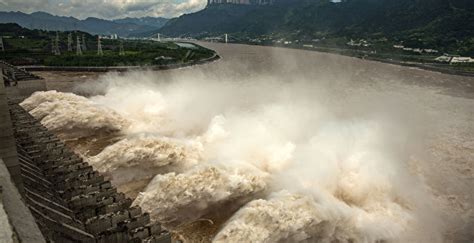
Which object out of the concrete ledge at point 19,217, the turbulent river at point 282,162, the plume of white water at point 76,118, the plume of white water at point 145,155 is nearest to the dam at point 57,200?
the concrete ledge at point 19,217

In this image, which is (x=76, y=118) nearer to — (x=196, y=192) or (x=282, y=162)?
(x=196, y=192)

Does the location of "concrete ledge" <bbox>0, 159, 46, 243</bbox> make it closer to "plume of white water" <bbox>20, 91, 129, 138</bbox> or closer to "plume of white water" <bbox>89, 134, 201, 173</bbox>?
"plume of white water" <bbox>89, 134, 201, 173</bbox>

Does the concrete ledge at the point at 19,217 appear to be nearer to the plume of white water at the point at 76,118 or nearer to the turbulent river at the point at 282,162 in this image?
the turbulent river at the point at 282,162

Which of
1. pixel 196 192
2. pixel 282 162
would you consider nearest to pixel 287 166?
pixel 282 162

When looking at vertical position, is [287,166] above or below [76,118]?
below

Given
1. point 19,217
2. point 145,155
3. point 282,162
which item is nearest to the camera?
point 19,217

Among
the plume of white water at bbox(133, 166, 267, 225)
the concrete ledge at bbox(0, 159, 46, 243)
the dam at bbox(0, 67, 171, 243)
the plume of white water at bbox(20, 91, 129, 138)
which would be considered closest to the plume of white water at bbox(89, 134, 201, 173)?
the plume of white water at bbox(133, 166, 267, 225)

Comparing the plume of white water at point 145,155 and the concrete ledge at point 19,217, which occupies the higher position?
the concrete ledge at point 19,217

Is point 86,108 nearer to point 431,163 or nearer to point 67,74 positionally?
point 431,163
